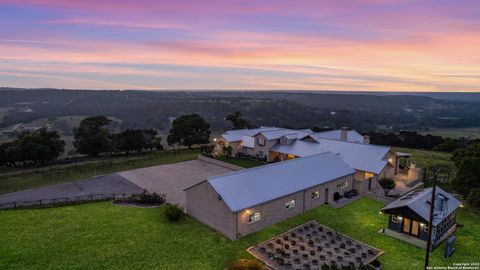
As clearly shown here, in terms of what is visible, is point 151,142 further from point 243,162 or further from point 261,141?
point 261,141

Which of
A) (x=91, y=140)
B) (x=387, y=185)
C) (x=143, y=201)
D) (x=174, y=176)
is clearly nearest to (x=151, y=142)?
(x=91, y=140)

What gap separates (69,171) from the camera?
1816 inches

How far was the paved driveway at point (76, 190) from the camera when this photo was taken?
34.3m

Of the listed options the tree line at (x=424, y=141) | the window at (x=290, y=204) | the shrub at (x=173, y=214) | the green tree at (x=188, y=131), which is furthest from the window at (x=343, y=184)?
the tree line at (x=424, y=141)

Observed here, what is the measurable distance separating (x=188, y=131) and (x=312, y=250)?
49.1m

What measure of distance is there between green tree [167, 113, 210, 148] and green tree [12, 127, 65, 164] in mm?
22227

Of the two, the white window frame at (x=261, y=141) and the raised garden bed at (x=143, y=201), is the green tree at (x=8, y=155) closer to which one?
the raised garden bed at (x=143, y=201)

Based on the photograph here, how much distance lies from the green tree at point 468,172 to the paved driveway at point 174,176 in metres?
29.2

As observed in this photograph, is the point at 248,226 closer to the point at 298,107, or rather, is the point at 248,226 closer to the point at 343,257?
the point at 343,257

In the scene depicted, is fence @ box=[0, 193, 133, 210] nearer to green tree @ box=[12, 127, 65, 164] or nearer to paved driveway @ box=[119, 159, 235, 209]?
paved driveway @ box=[119, 159, 235, 209]

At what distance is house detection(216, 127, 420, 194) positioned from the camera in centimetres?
3606

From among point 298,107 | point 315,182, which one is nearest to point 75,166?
point 315,182

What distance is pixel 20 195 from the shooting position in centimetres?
3509

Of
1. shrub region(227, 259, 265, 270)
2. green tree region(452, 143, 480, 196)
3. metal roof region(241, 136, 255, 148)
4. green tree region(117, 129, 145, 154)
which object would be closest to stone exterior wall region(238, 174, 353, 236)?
shrub region(227, 259, 265, 270)
